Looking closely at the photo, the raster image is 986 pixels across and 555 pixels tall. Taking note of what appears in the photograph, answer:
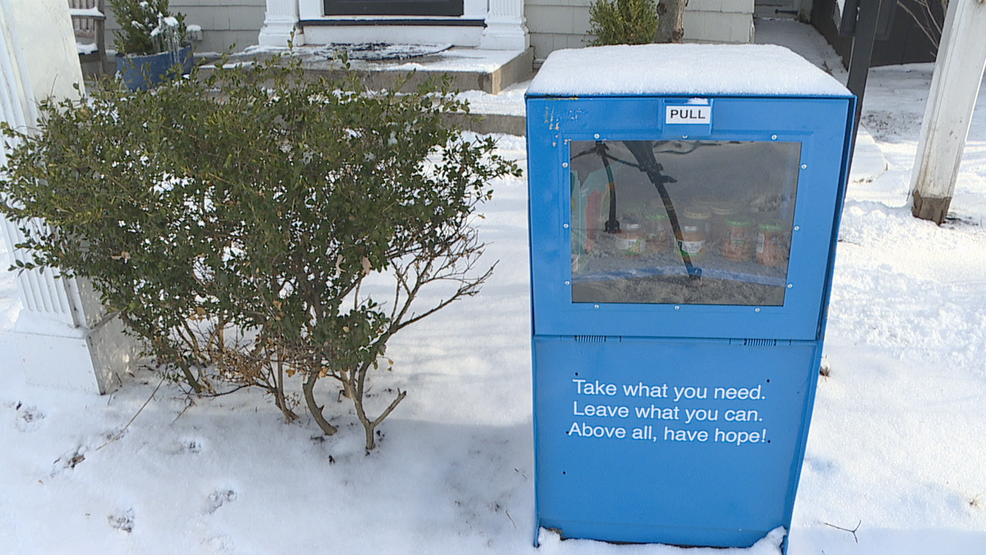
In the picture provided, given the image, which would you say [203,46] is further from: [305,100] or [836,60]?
[836,60]

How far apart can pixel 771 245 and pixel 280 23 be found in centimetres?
716

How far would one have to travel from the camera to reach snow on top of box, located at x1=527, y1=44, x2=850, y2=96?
163 cm

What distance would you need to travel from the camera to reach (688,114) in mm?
1621

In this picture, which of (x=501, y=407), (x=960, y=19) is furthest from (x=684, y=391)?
(x=960, y=19)

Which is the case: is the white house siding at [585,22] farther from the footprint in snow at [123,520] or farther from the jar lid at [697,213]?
the footprint in snow at [123,520]

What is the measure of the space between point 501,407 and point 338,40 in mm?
6071

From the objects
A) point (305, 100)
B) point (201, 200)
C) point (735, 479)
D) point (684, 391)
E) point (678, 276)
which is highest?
point (305, 100)

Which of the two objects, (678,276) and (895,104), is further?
(895,104)

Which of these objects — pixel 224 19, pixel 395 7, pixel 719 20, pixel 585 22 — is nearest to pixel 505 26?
pixel 585 22

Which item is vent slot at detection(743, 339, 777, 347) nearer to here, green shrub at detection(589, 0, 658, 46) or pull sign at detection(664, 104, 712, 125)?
pull sign at detection(664, 104, 712, 125)

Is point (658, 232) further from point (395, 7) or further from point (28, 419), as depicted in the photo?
point (395, 7)

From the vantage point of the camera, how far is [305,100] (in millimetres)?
2357

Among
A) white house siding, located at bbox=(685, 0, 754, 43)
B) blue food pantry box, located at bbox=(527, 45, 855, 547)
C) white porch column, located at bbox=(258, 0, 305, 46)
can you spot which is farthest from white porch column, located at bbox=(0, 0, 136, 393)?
white house siding, located at bbox=(685, 0, 754, 43)

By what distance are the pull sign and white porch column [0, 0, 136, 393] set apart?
223cm
